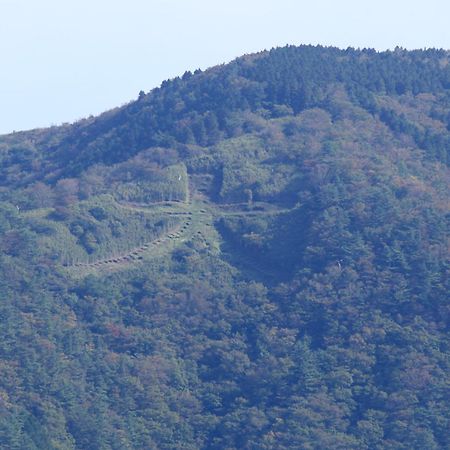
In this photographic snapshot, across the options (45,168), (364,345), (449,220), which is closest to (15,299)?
(364,345)

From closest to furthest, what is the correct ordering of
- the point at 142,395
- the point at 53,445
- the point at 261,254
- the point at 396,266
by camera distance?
the point at 53,445 < the point at 142,395 < the point at 396,266 < the point at 261,254

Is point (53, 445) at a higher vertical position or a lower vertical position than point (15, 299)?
lower

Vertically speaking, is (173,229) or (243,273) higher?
(173,229)

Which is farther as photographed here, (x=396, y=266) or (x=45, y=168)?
(x=45, y=168)

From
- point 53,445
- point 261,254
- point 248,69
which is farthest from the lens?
point 248,69

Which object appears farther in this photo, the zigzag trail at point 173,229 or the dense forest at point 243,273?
the zigzag trail at point 173,229

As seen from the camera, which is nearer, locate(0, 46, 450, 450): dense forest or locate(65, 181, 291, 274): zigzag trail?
locate(0, 46, 450, 450): dense forest

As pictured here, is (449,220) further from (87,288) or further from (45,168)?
(45,168)

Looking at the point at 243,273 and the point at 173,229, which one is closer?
the point at 243,273
